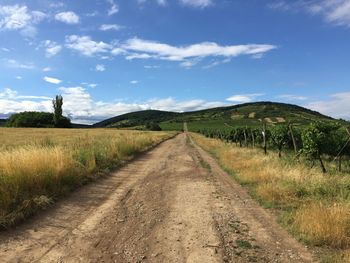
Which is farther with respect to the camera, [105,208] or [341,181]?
[341,181]

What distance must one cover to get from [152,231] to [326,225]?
314cm

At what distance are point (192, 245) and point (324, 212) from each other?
289 cm

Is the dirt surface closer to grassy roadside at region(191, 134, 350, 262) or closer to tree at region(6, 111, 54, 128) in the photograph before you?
grassy roadside at region(191, 134, 350, 262)

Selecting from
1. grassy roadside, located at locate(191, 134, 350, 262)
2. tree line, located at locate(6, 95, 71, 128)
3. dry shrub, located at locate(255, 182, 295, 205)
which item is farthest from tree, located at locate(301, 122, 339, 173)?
tree line, located at locate(6, 95, 71, 128)

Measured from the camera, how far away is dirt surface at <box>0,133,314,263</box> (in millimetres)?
6031

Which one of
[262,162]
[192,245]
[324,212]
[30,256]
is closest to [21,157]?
[30,256]

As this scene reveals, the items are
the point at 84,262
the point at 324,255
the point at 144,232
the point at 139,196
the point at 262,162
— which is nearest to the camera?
the point at 84,262

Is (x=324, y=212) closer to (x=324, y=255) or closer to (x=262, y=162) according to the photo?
(x=324, y=255)

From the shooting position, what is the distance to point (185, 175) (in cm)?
1545

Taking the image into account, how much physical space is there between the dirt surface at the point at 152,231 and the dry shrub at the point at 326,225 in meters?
0.40

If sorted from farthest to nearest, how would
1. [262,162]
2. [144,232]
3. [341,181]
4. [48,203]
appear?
[262,162] → [341,181] → [48,203] → [144,232]

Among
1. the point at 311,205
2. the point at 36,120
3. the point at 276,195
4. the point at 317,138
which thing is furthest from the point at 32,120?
the point at 311,205

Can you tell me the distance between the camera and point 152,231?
7.34m

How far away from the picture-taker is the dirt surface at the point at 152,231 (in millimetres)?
6031
